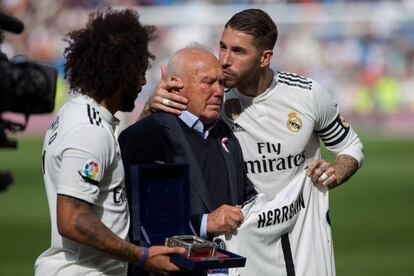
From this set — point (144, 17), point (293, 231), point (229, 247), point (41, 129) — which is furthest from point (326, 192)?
point (144, 17)

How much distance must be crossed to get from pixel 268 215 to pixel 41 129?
21280 millimetres

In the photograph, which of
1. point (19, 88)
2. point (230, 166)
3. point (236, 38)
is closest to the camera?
point (19, 88)

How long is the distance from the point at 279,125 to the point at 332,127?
367 mm

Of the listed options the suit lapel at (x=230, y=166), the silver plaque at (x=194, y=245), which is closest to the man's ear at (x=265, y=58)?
the suit lapel at (x=230, y=166)

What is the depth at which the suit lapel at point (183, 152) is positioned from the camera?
4738 millimetres

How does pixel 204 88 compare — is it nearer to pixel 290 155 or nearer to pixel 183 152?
pixel 183 152

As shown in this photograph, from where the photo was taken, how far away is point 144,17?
28906mm

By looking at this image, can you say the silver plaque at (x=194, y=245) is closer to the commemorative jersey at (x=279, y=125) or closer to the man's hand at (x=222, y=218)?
the man's hand at (x=222, y=218)

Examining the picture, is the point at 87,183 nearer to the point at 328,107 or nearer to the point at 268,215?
the point at 268,215

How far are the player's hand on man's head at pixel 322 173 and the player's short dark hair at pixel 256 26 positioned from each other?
0.76 meters

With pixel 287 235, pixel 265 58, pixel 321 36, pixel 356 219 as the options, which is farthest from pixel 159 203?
pixel 321 36

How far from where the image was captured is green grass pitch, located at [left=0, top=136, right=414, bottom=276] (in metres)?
10.2

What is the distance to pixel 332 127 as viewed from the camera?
5.75 m

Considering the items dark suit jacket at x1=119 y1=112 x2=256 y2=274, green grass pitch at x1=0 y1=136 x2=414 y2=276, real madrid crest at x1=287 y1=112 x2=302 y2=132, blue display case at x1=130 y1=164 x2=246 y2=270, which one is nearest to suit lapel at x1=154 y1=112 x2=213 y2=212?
dark suit jacket at x1=119 y1=112 x2=256 y2=274
